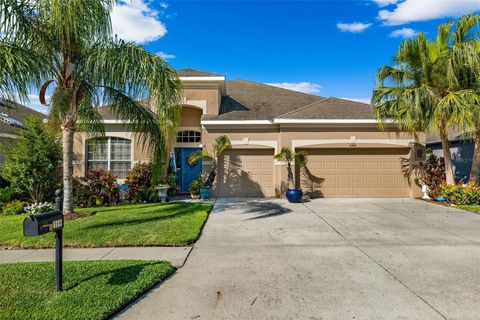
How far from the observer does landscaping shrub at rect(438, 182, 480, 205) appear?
10.4 metres

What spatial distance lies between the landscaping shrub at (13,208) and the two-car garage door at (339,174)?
7.25m

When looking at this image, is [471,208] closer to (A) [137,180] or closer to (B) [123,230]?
(B) [123,230]

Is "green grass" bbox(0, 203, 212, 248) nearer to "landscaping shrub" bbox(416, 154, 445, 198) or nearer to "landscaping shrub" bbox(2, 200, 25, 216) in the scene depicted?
"landscaping shrub" bbox(2, 200, 25, 216)

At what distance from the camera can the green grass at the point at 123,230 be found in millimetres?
5965

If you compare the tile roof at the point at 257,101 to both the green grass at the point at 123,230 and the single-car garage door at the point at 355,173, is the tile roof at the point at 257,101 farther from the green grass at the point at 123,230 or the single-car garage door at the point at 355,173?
the green grass at the point at 123,230

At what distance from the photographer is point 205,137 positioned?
41.7 feet

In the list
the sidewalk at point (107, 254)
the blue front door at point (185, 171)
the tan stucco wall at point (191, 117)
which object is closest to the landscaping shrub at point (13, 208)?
the sidewalk at point (107, 254)

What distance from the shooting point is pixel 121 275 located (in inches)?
165

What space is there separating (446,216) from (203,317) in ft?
28.4

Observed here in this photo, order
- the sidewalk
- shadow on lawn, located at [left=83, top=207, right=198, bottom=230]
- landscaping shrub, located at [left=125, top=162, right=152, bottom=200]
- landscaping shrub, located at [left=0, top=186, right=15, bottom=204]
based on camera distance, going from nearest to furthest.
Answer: the sidewalk < shadow on lawn, located at [left=83, top=207, right=198, bottom=230] < landscaping shrub, located at [left=0, top=186, right=15, bottom=204] < landscaping shrub, located at [left=125, top=162, right=152, bottom=200]

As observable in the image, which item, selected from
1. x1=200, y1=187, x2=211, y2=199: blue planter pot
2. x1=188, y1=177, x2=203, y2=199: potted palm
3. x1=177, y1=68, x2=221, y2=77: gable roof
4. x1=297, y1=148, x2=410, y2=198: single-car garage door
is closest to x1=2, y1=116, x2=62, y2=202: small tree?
x1=188, y1=177, x2=203, y2=199: potted palm

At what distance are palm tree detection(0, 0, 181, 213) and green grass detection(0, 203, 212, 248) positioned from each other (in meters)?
1.37

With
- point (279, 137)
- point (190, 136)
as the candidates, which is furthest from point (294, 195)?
point (190, 136)

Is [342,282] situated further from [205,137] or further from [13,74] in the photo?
[205,137]
